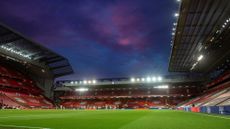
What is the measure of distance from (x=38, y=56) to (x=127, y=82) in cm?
3762

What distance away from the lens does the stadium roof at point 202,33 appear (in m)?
30.0

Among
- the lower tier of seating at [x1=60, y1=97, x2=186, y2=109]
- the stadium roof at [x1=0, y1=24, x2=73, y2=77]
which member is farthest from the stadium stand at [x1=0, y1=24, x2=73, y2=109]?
the lower tier of seating at [x1=60, y1=97, x2=186, y2=109]

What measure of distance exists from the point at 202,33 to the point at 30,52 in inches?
2053

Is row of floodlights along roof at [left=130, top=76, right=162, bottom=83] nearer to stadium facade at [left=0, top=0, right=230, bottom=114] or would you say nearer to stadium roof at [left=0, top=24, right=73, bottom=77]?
stadium facade at [left=0, top=0, right=230, bottom=114]

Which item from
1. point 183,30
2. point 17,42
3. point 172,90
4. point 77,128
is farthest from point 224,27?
point 172,90

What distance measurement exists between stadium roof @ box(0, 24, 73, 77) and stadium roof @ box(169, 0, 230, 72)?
37437 mm

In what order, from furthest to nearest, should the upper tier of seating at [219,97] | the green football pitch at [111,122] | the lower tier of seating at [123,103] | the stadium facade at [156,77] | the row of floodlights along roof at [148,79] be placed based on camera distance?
the lower tier of seating at [123,103] → the row of floodlights along roof at [148,79] → the upper tier of seating at [219,97] → the stadium facade at [156,77] → the green football pitch at [111,122]

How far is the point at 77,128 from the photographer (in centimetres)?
1104

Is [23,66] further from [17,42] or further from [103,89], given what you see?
[103,89]

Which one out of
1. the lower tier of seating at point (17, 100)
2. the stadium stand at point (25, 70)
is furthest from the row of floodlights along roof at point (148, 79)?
the lower tier of seating at point (17, 100)

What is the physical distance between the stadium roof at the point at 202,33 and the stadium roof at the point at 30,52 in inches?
1474

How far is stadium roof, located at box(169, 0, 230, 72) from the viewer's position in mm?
29953

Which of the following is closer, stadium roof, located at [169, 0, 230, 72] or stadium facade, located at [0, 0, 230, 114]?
stadium roof, located at [169, 0, 230, 72]

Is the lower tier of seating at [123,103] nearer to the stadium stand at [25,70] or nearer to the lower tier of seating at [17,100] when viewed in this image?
the stadium stand at [25,70]
